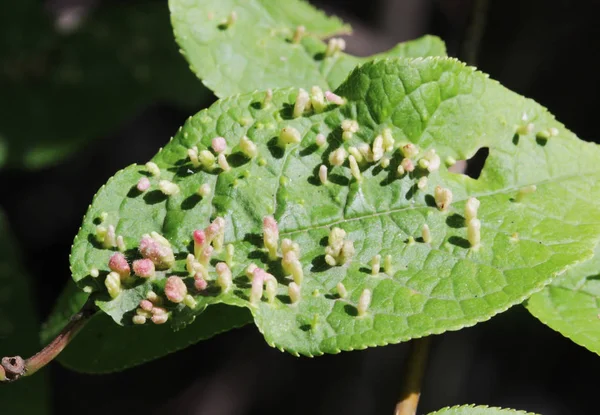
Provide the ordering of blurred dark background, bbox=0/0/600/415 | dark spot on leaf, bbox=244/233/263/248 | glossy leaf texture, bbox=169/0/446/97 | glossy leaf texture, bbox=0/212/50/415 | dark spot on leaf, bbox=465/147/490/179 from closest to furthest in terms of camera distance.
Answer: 1. dark spot on leaf, bbox=244/233/263/248
2. dark spot on leaf, bbox=465/147/490/179
3. glossy leaf texture, bbox=169/0/446/97
4. glossy leaf texture, bbox=0/212/50/415
5. blurred dark background, bbox=0/0/600/415

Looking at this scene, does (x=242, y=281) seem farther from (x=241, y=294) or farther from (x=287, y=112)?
(x=287, y=112)

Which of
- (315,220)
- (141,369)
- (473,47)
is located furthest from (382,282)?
(141,369)

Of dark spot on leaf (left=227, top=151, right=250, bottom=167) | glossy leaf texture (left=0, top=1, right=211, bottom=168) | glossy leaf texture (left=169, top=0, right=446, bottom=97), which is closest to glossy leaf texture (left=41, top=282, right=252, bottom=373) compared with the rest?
dark spot on leaf (left=227, top=151, right=250, bottom=167)

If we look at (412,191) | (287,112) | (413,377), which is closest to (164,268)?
(287,112)

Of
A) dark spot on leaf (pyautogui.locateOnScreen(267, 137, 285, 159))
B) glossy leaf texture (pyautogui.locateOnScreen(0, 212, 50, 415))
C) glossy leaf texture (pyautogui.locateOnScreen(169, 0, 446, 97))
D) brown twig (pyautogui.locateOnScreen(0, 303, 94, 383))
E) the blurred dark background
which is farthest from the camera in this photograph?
the blurred dark background

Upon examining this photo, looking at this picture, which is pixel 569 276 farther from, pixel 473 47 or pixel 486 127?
pixel 473 47

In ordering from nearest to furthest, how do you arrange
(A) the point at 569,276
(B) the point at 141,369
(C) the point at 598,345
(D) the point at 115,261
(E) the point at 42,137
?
(D) the point at 115,261 < (C) the point at 598,345 < (A) the point at 569,276 < (E) the point at 42,137 < (B) the point at 141,369

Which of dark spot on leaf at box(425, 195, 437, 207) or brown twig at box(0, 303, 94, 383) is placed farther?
dark spot on leaf at box(425, 195, 437, 207)

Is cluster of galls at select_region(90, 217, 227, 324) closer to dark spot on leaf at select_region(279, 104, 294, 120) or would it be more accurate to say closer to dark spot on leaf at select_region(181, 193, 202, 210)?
dark spot on leaf at select_region(181, 193, 202, 210)
